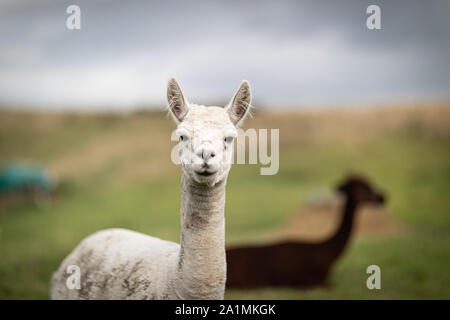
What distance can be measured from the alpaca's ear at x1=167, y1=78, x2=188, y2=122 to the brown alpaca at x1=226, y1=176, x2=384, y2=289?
4307 mm

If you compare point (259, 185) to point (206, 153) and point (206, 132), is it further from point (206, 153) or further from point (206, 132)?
point (206, 153)

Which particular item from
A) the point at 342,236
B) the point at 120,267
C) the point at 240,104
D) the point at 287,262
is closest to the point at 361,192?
the point at 342,236

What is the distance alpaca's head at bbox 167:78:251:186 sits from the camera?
3.60 m

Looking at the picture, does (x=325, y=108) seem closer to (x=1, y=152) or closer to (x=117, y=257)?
(x=1, y=152)

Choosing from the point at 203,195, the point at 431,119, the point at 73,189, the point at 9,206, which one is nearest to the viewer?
the point at 203,195

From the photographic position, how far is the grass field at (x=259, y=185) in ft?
28.5

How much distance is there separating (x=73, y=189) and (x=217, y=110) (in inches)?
618

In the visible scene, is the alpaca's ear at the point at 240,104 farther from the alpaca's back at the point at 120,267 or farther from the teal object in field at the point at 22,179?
the teal object in field at the point at 22,179

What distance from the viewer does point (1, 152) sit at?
68.5 ft

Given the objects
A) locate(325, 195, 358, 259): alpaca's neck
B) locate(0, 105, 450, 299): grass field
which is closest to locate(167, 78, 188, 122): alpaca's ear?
locate(0, 105, 450, 299): grass field

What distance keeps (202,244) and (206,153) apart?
2.76ft

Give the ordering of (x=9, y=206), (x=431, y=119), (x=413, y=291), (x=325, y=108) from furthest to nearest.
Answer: (x=325, y=108) → (x=431, y=119) → (x=9, y=206) → (x=413, y=291)

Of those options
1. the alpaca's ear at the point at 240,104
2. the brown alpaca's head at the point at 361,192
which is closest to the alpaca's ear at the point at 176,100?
the alpaca's ear at the point at 240,104
